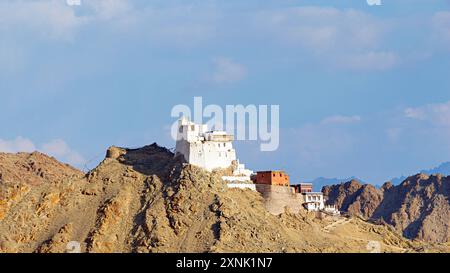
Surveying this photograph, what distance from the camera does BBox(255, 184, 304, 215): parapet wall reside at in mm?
137125

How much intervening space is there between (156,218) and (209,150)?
11629mm

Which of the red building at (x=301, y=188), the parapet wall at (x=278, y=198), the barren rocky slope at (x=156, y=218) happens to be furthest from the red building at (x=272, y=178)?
the red building at (x=301, y=188)

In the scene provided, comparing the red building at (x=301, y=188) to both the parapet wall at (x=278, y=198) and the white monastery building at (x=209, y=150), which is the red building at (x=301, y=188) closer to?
the parapet wall at (x=278, y=198)

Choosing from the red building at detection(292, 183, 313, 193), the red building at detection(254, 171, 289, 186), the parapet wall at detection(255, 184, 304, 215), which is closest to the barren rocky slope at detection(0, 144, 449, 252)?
the parapet wall at detection(255, 184, 304, 215)

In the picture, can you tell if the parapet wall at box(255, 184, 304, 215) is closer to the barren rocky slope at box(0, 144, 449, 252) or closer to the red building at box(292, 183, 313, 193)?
the barren rocky slope at box(0, 144, 449, 252)

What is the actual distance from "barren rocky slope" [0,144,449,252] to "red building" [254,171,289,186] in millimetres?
2971

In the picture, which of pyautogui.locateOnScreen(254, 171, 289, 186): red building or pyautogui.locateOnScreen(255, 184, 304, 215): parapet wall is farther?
pyautogui.locateOnScreen(254, 171, 289, 186): red building

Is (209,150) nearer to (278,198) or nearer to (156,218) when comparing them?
(278,198)

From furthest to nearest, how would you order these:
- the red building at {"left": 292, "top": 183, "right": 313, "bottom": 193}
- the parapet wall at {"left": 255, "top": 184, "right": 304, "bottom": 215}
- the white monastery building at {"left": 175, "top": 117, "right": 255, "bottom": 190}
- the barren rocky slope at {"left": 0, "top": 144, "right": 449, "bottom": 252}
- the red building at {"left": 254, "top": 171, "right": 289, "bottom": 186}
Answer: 1. the red building at {"left": 292, "top": 183, "right": 313, "bottom": 193}
2. the red building at {"left": 254, "top": 171, "right": 289, "bottom": 186}
3. the parapet wall at {"left": 255, "top": 184, "right": 304, "bottom": 215}
4. the white monastery building at {"left": 175, "top": 117, "right": 255, "bottom": 190}
5. the barren rocky slope at {"left": 0, "top": 144, "right": 449, "bottom": 252}

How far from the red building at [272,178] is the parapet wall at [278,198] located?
698 millimetres

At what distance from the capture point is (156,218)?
427 ft

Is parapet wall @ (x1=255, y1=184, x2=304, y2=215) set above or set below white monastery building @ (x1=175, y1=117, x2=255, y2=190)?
below

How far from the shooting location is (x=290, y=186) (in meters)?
144
